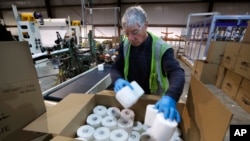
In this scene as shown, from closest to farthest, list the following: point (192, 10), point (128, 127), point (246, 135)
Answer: point (128, 127) → point (246, 135) → point (192, 10)

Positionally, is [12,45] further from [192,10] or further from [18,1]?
[18,1]

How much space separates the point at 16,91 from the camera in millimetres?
677

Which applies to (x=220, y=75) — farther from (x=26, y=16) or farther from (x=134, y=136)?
(x=26, y=16)

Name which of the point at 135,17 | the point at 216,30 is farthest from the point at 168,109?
the point at 216,30

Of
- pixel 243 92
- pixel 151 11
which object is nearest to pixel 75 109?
pixel 243 92

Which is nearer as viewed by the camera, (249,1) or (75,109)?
(75,109)

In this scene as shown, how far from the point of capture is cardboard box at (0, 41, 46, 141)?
2.09 feet

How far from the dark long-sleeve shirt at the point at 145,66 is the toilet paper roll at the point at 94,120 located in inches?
10.9

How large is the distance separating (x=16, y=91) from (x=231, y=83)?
341cm

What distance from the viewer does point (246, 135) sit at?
1.28m

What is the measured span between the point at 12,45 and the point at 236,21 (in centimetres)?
443

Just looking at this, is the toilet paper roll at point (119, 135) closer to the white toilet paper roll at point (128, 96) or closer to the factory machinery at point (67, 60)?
the white toilet paper roll at point (128, 96)

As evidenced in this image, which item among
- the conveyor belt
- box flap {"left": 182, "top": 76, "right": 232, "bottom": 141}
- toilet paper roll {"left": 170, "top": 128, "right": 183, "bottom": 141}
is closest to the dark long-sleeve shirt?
box flap {"left": 182, "top": 76, "right": 232, "bottom": 141}

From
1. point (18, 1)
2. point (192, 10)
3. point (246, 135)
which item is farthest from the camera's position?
point (18, 1)
